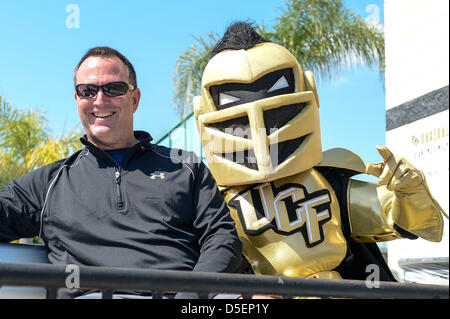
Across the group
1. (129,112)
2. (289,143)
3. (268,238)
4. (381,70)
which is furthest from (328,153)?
(381,70)

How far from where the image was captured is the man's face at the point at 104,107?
231 centimetres

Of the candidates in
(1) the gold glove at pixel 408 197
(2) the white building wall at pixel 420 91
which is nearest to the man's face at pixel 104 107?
(1) the gold glove at pixel 408 197

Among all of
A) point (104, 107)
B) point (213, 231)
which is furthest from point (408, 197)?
point (104, 107)

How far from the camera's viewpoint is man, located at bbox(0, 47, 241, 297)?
2059mm

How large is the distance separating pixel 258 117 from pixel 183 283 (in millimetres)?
1397

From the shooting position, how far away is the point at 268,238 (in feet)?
8.71

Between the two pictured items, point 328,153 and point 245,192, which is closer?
point 245,192

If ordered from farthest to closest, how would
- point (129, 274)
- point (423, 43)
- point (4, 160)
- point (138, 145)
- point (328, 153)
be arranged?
point (4, 160) → point (423, 43) → point (328, 153) → point (138, 145) → point (129, 274)

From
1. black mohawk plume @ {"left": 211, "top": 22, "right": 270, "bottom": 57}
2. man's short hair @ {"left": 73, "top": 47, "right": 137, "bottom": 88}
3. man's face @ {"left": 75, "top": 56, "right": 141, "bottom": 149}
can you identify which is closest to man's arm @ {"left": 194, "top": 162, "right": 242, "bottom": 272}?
man's face @ {"left": 75, "top": 56, "right": 141, "bottom": 149}

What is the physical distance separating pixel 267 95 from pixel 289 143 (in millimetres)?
257

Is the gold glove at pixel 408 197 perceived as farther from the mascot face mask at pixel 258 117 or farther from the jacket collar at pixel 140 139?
the jacket collar at pixel 140 139

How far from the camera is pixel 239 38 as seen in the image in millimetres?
2957
